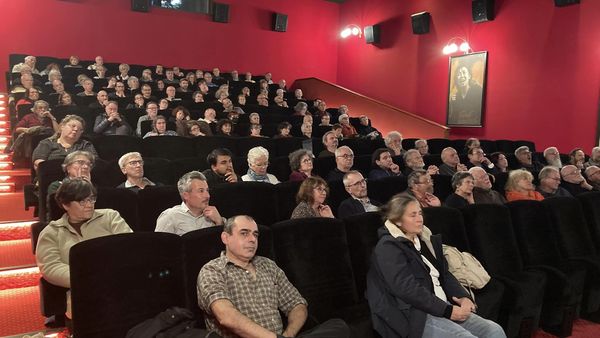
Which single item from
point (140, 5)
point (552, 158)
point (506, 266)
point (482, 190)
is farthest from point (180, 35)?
point (506, 266)

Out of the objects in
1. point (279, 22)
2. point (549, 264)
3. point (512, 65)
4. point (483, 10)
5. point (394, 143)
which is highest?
point (279, 22)

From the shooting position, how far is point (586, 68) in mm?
5336

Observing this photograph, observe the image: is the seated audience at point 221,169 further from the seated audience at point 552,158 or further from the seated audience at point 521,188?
the seated audience at point 552,158

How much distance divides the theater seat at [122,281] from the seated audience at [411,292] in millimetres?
689

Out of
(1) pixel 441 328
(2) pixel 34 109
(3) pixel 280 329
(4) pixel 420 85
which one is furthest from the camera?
(4) pixel 420 85

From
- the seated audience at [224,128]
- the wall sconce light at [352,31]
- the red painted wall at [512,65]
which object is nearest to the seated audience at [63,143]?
the seated audience at [224,128]

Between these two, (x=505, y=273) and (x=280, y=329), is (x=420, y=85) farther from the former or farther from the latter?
(x=280, y=329)

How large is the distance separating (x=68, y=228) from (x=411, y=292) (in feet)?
4.02

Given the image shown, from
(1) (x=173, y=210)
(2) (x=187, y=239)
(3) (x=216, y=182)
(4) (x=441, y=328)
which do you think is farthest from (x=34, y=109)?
(4) (x=441, y=328)

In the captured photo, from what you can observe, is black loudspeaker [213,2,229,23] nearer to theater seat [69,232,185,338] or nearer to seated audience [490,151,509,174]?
seated audience [490,151,509,174]

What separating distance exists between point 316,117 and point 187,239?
4.86 m

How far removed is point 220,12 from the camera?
27.2ft

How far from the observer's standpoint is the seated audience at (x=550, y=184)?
337cm

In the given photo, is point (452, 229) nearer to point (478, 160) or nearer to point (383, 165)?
point (383, 165)
